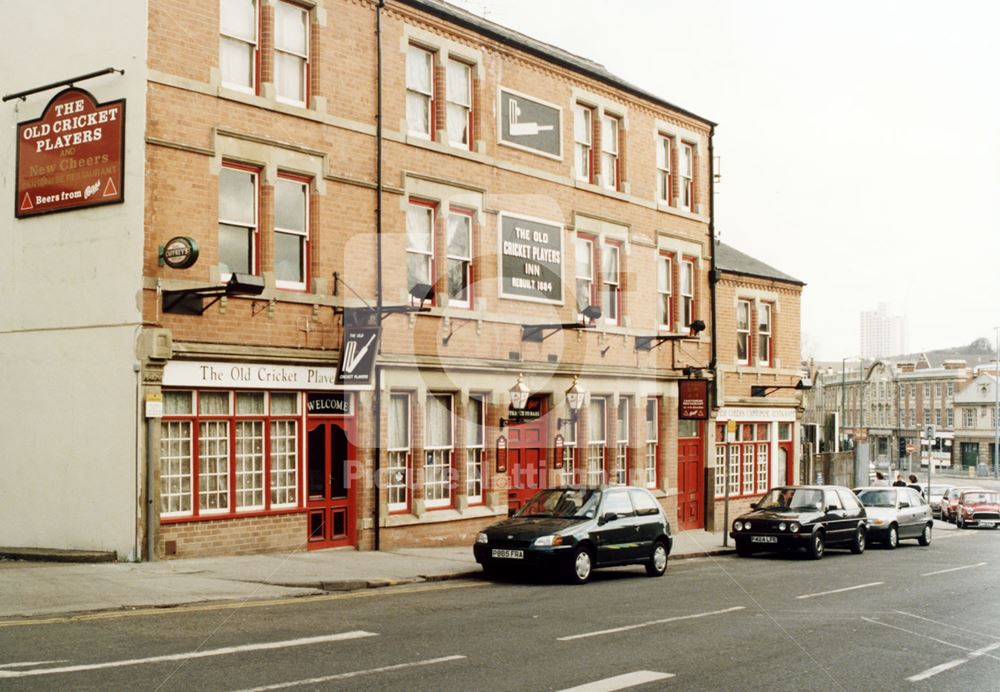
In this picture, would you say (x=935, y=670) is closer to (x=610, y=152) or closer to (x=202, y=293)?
(x=202, y=293)

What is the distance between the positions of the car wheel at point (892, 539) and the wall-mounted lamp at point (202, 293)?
61.7 ft

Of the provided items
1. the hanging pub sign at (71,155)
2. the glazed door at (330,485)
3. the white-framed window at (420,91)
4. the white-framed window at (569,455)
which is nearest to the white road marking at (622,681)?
the glazed door at (330,485)

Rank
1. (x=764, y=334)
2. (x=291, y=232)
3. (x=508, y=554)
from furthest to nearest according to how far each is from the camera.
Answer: (x=764, y=334) → (x=291, y=232) → (x=508, y=554)

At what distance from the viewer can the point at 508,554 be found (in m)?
17.6

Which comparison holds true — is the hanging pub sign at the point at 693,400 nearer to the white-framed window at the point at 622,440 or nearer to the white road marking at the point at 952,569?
the white-framed window at the point at 622,440

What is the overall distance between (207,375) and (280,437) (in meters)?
2.13

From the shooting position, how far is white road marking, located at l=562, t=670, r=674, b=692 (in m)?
9.16

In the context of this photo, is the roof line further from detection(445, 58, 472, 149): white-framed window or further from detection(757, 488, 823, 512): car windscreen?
detection(757, 488, 823, 512): car windscreen

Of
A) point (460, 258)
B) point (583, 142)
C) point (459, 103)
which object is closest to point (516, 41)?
point (459, 103)

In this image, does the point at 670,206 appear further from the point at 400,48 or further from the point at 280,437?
the point at 280,437

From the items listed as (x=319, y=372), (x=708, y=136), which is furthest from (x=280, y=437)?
(x=708, y=136)

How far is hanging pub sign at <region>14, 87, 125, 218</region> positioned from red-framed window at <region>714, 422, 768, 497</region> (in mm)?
21556

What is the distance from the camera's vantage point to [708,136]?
3338 centimetres

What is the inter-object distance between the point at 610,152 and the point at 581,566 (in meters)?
14.4
